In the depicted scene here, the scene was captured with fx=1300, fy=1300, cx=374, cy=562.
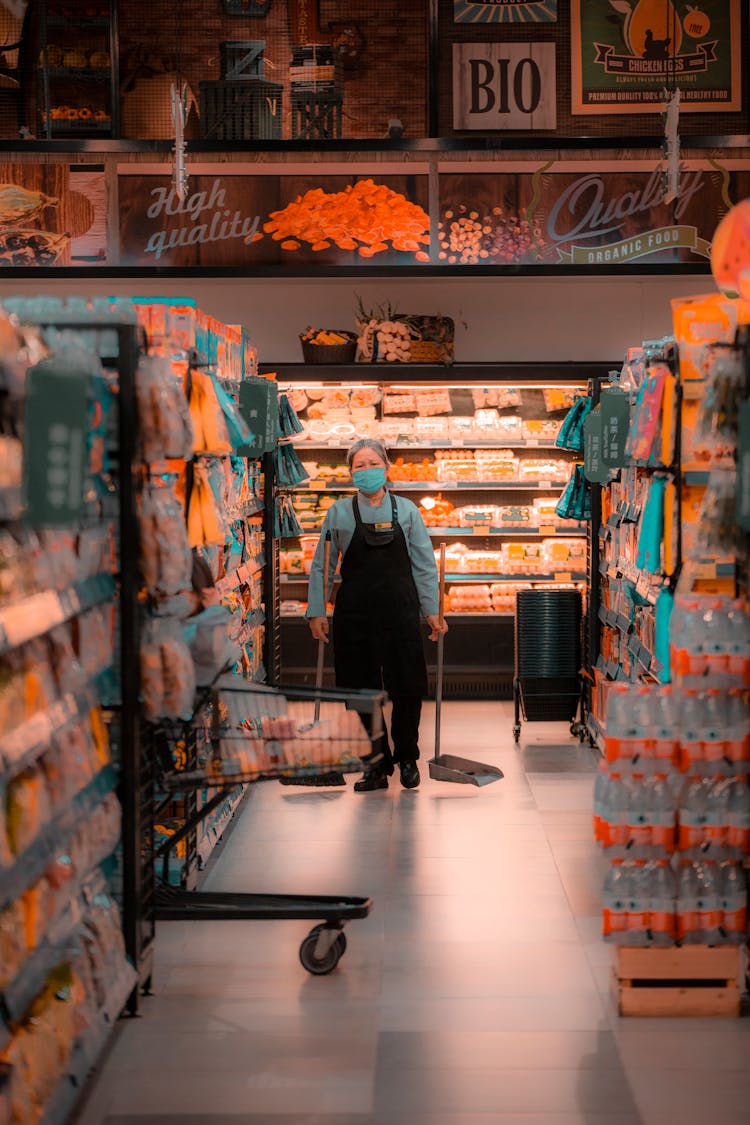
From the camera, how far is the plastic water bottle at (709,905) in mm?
4180

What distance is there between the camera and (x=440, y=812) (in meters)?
6.71

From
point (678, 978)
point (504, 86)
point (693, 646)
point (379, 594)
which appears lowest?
point (678, 978)

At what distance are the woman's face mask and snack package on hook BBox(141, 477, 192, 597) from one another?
2875 millimetres

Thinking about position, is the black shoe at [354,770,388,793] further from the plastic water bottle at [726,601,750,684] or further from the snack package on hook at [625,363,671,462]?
the plastic water bottle at [726,601,750,684]

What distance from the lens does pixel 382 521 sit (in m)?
7.15

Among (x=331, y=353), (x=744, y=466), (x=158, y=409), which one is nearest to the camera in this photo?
(x=744, y=466)

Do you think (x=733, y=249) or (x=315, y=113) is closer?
(x=733, y=249)

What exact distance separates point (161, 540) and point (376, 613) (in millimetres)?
3090

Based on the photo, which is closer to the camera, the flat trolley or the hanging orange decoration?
the hanging orange decoration

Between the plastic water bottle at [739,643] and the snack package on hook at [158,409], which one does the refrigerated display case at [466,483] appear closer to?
the snack package on hook at [158,409]

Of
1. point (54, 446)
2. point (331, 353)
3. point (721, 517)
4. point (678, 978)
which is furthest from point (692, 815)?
point (331, 353)

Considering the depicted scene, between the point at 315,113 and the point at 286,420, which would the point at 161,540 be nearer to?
the point at 286,420

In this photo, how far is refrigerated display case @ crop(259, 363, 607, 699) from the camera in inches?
377

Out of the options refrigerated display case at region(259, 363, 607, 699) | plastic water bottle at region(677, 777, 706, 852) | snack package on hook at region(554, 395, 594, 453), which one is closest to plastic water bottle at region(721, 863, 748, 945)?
plastic water bottle at region(677, 777, 706, 852)
